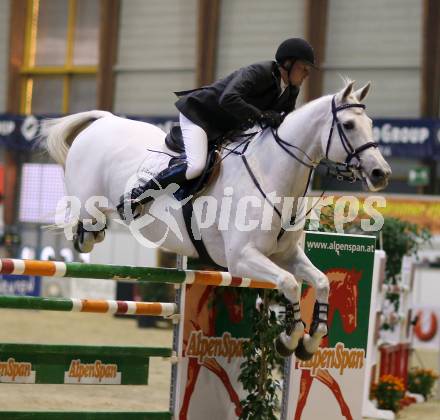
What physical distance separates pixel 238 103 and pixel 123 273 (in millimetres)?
998

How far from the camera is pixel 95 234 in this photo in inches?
220

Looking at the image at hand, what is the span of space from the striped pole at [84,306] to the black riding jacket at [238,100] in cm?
98

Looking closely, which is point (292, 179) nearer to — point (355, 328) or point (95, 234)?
point (355, 328)

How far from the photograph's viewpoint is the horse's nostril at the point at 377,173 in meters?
3.92

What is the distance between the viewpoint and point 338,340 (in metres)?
5.23

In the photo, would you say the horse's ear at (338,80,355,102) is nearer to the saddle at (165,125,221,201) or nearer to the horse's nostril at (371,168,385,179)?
the horse's nostril at (371,168,385,179)

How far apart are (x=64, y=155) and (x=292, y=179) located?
200 centimetres

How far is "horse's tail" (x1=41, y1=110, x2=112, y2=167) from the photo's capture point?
5.89m

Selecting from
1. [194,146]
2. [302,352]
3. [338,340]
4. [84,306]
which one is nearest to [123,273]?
[84,306]

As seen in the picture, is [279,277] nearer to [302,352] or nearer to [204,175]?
[302,352]

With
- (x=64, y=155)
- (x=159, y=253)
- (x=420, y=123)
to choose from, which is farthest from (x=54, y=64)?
(x=64, y=155)

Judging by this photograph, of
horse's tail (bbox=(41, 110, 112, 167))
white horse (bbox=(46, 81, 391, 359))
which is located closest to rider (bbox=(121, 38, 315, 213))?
white horse (bbox=(46, 81, 391, 359))

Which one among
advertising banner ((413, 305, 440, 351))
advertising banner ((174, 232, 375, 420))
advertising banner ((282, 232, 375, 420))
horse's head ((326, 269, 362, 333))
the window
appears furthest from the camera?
the window

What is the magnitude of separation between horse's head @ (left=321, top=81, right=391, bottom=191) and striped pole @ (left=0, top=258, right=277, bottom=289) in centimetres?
74
